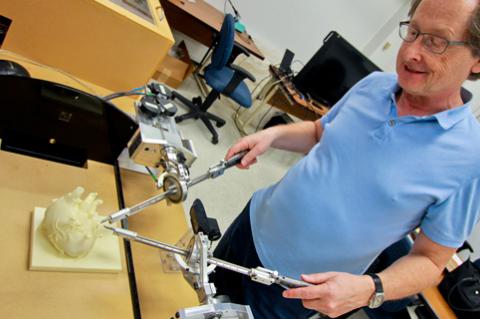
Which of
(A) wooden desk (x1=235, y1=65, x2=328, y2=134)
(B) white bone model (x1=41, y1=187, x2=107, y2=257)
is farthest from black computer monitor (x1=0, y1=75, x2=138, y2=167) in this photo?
(A) wooden desk (x1=235, y1=65, x2=328, y2=134)

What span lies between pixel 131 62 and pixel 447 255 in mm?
1201

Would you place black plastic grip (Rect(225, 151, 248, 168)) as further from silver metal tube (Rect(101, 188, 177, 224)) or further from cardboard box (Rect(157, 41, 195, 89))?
cardboard box (Rect(157, 41, 195, 89))

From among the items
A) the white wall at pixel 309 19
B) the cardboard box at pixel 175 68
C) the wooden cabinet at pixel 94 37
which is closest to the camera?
the wooden cabinet at pixel 94 37

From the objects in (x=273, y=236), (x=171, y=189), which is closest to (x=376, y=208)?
(x=273, y=236)

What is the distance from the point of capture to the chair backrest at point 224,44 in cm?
261

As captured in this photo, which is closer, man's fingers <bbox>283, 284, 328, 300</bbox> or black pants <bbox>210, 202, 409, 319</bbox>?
man's fingers <bbox>283, 284, 328, 300</bbox>

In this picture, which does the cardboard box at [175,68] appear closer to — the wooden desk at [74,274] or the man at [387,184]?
the wooden desk at [74,274]

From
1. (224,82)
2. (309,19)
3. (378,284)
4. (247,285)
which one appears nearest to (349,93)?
(378,284)

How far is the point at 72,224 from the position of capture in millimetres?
708

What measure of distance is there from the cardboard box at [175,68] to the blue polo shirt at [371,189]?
2467 millimetres

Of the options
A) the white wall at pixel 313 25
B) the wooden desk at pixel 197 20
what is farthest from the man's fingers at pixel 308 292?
the white wall at pixel 313 25

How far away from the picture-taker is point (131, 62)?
123 centimetres

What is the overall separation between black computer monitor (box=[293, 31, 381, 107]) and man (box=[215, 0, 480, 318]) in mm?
2433

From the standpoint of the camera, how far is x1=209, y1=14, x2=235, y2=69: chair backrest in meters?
2.61
